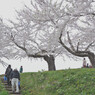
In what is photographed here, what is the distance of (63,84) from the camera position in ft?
32.8

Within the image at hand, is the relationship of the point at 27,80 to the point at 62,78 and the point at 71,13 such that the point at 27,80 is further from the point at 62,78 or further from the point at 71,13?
the point at 71,13

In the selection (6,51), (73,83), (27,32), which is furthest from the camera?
(6,51)

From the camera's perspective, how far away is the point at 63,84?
10000 mm

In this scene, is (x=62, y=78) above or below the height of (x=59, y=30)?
below

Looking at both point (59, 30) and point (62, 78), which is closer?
point (62, 78)

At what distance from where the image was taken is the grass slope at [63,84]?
8.77m

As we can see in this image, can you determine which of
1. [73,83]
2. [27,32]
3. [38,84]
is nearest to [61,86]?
[73,83]

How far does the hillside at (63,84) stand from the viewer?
8773 mm

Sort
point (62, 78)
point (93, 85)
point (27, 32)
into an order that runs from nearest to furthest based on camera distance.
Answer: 1. point (93, 85)
2. point (62, 78)
3. point (27, 32)

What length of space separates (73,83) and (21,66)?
45.9 ft

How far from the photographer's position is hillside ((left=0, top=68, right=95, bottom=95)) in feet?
28.8

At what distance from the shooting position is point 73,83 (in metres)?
9.70

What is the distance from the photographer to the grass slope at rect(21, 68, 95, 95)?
8.77 m

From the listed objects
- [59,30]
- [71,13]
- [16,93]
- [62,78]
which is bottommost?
[16,93]
